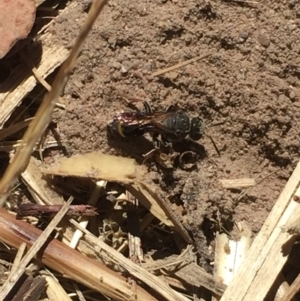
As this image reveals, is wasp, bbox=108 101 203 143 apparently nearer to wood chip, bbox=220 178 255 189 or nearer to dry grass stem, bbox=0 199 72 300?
wood chip, bbox=220 178 255 189

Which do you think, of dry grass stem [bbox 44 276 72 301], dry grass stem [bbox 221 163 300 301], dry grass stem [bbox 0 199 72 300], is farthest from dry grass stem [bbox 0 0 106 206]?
dry grass stem [bbox 221 163 300 301]

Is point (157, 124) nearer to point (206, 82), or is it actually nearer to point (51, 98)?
point (206, 82)

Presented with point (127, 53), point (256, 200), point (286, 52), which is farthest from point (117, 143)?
point (286, 52)

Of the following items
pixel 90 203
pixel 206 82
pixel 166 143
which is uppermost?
pixel 206 82

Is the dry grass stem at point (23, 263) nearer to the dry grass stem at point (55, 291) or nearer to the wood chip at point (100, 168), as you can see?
the dry grass stem at point (55, 291)

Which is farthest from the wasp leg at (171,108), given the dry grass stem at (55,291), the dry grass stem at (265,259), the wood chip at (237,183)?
the dry grass stem at (55,291)

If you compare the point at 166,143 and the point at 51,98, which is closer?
the point at 51,98

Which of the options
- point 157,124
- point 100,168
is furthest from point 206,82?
point 100,168

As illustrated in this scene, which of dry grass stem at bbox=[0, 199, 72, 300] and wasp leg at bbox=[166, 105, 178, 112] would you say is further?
wasp leg at bbox=[166, 105, 178, 112]
